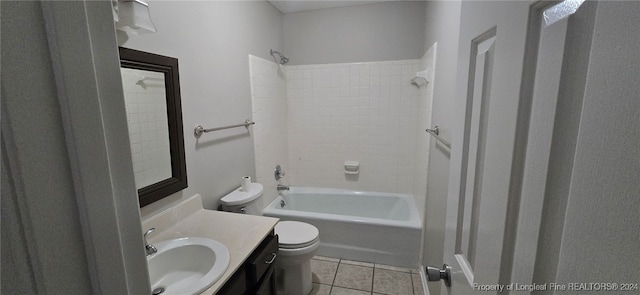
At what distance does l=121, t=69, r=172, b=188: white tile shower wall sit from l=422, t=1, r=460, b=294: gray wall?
160 cm

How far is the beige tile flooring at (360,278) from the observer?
→ 2111mm

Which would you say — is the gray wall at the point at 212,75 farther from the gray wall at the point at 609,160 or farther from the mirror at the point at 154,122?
the gray wall at the point at 609,160

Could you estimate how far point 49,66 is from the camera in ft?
0.94

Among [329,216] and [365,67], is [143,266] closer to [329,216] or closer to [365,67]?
[329,216]

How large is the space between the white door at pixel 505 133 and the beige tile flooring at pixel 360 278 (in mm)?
1571

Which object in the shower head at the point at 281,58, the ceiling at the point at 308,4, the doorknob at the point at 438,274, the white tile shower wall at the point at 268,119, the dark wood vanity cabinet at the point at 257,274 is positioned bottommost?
the dark wood vanity cabinet at the point at 257,274

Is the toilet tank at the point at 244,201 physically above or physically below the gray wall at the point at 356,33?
below

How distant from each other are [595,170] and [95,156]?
0.60 meters

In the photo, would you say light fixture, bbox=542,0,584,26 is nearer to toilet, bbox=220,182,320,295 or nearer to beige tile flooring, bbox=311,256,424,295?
toilet, bbox=220,182,320,295

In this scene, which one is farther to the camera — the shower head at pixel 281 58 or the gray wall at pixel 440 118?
the shower head at pixel 281 58

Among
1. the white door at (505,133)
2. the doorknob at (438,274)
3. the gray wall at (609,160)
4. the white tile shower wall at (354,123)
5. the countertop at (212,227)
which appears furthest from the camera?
the white tile shower wall at (354,123)

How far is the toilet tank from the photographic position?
193 cm

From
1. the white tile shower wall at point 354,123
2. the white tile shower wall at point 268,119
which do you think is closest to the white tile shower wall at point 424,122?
the white tile shower wall at point 354,123

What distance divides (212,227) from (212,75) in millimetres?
1044
